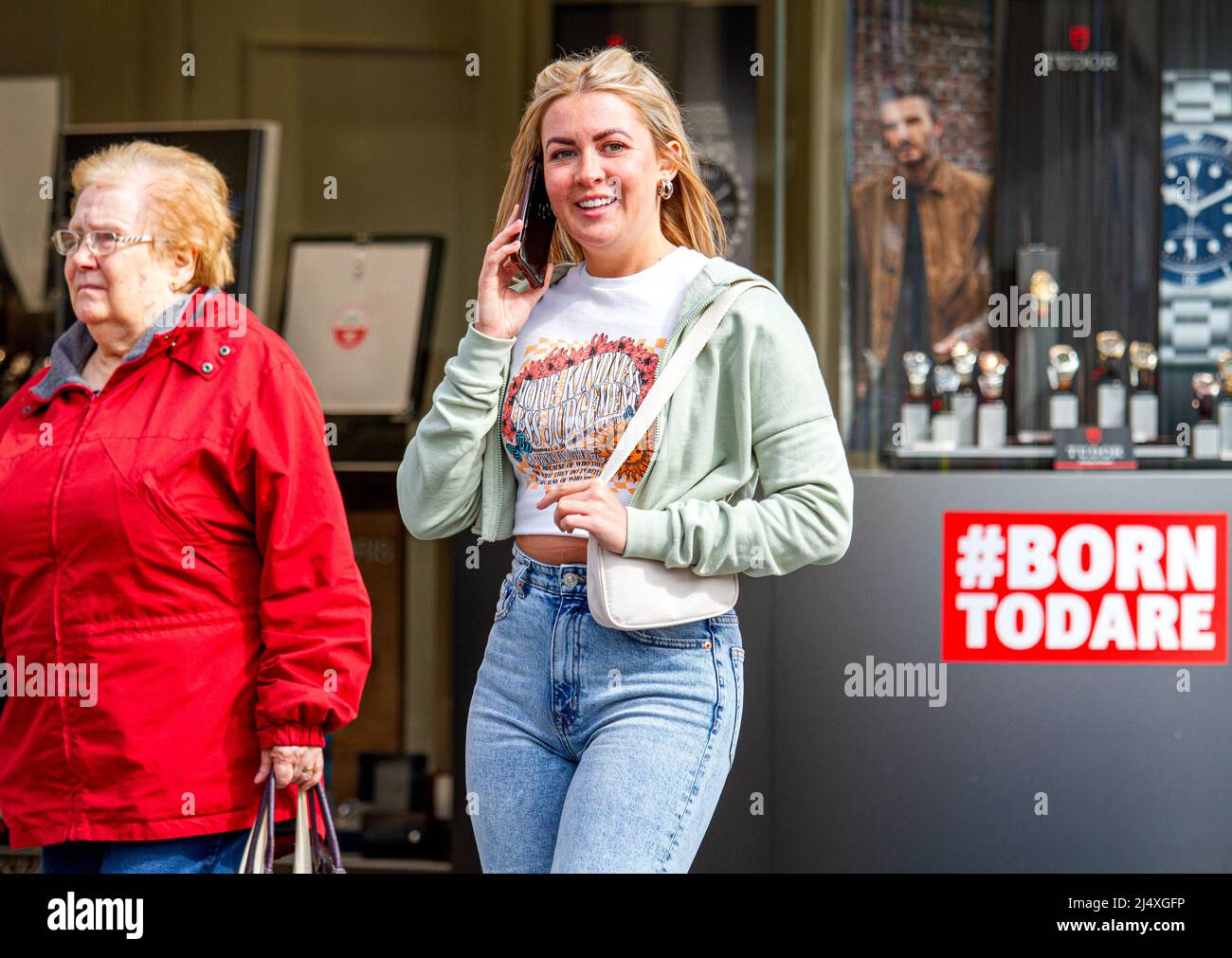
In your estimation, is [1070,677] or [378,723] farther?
[378,723]

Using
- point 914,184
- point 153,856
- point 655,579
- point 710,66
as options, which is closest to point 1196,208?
point 914,184

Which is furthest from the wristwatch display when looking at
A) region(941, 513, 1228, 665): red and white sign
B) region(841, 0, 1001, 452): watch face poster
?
region(941, 513, 1228, 665): red and white sign

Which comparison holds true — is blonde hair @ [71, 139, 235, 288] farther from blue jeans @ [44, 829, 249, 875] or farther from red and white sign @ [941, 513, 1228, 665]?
red and white sign @ [941, 513, 1228, 665]

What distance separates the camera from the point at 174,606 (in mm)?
2176

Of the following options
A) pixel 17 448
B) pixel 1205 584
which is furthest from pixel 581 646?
pixel 1205 584

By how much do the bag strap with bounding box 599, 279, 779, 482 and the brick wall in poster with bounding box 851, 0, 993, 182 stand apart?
1.64m

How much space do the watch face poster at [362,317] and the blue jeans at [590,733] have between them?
188cm

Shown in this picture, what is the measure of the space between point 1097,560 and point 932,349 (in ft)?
2.21

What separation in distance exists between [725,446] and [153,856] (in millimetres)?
1077

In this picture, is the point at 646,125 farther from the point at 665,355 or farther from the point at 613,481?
the point at 613,481

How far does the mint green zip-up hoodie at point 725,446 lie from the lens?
1997mm

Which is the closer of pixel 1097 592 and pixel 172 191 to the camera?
pixel 172 191
